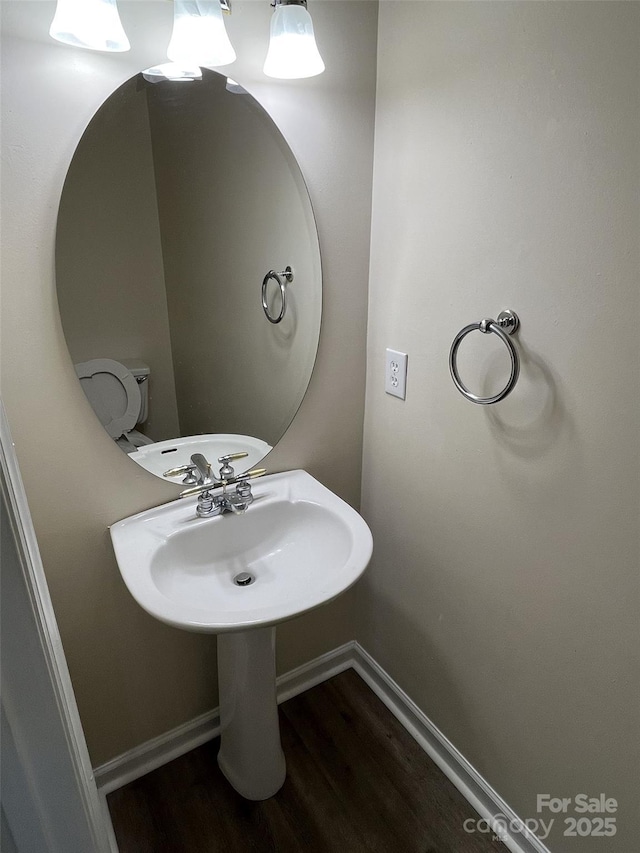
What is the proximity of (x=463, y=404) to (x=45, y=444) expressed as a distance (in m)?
0.91

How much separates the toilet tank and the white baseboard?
0.96m

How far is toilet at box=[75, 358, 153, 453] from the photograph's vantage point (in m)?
1.15

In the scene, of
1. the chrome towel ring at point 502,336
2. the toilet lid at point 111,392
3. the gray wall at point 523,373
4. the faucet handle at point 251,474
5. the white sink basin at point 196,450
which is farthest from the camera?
the faucet handle at point 251,474

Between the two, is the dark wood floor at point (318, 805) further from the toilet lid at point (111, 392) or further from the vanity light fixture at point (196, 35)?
the vanity light fixture at point (196, 35)

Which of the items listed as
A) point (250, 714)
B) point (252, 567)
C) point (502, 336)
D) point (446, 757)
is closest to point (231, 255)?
point (502, 336)

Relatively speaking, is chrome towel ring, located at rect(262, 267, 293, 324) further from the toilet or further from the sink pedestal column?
the sink pedestal column

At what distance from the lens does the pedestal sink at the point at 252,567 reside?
3.86 feet

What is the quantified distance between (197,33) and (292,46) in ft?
0.63

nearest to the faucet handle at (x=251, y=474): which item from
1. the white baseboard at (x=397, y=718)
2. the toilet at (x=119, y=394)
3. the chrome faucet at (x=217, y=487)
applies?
the chrome faucet at (x=217, y=487)

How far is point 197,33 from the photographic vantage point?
1.00m

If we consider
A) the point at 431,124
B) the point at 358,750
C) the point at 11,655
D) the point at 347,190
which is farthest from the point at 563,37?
the point at 358,750

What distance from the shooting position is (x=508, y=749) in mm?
1307

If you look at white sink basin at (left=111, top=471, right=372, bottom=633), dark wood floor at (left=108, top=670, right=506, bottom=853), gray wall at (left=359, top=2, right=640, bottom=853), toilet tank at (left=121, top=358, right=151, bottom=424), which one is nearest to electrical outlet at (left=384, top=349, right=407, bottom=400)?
gray wall at (left=359, top=2, right=640, bottom=853)

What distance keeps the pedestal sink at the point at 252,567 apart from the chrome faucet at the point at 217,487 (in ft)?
0.08
